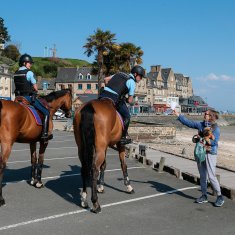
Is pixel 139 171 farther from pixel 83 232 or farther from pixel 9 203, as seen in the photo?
pixel 83 232

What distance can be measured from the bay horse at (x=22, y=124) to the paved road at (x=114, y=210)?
0.67m

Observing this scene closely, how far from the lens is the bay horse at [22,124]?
7.64m

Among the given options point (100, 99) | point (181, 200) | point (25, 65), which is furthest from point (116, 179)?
point (25, 65)

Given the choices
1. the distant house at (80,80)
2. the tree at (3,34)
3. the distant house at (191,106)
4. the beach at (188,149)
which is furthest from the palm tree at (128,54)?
the distant house at (191,106)

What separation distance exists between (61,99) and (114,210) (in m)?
3.88

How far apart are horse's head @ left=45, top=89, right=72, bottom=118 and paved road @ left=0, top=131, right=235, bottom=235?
2057 millimetres

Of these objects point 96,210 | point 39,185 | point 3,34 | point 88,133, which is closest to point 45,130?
point 39,185

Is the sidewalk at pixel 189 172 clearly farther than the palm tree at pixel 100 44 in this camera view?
No

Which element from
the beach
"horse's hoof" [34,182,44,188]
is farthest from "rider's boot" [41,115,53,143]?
the beach

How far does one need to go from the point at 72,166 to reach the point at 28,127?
4.91 meters

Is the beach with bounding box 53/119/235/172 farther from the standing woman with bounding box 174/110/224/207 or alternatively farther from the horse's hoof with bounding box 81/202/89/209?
the horse's hoof with bounding box 81/202/89/209

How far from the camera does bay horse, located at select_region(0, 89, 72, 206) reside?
25.1 feet

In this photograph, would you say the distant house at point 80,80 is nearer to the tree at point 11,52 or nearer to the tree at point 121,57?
the tree at point 11,52

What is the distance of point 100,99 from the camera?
8.13 metres
